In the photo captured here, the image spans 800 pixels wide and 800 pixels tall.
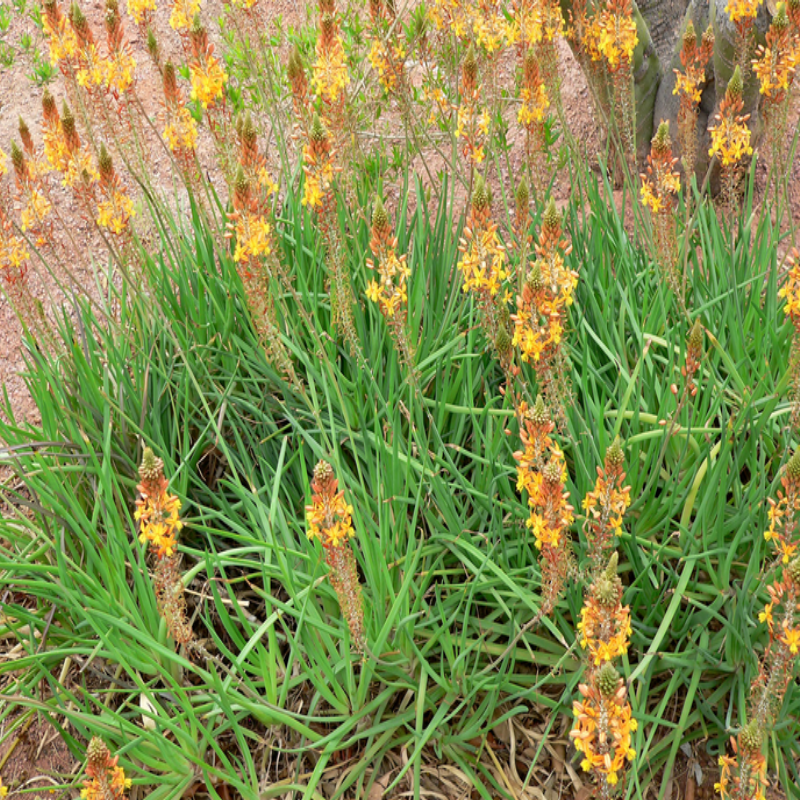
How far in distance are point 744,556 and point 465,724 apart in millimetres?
1116

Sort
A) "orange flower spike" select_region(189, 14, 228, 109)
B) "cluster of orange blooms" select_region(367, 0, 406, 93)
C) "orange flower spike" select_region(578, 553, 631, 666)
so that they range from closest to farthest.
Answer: "orange flower spike" select_region(578, 553, 631, 666) → "orange flower spike" select_region(189, 14, 228, 109) → "cluster of orange blooms" select_region(367, 0, 406, 93)

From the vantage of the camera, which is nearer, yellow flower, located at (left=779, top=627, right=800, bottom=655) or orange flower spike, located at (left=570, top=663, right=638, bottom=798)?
orange flower spike, located at (left=570, top=663, right=638, bottom=798)

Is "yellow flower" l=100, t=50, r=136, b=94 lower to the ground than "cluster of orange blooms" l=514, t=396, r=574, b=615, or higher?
higher

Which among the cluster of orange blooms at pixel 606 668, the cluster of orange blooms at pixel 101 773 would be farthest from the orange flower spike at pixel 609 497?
the cluster of orange blooms at pixel 101 773

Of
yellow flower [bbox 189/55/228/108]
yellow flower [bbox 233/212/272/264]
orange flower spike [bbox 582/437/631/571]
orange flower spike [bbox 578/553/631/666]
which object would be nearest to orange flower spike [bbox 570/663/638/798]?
orange flower spike [bbox 578/553/631/666]

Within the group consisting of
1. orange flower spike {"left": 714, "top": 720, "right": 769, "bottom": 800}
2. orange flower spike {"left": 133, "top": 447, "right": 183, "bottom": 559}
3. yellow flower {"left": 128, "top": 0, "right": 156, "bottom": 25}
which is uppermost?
yellow flower {"left": 128, "top": 0, "right": 156, "bottom": 25}

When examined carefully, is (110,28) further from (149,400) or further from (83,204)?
(149,400)

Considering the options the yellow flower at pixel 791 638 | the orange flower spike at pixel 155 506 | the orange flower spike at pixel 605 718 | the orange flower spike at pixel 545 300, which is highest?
the orange flower spike at pixel 545 300

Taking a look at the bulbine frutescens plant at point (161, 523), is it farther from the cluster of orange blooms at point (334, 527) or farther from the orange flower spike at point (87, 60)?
the orange flower spike at point (87, 60)

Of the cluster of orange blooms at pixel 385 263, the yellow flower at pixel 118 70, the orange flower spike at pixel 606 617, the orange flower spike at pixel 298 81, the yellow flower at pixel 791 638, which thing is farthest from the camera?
the yellow flower at pixel 118 70

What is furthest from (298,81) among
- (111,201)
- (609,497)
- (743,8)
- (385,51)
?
(609,497)

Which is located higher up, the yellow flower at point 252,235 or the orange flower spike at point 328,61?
the orange flower spike at point 328,61

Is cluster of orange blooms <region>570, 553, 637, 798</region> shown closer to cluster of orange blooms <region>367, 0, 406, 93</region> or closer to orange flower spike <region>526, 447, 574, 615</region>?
orange flower spike <region>526, 447, 574, 615</region>

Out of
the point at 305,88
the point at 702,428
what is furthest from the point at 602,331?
the point at 305,88
